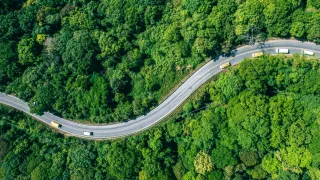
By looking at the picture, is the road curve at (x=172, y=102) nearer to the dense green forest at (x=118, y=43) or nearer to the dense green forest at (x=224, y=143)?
the dense green forest at (x=118, y=43)

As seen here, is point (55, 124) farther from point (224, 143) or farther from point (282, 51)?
point (282, 51)

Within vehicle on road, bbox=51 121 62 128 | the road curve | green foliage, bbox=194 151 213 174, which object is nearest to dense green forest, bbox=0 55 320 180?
green foliage, bbox=194 151 213 174

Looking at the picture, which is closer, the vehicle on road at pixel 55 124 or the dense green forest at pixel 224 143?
the dense green forest at pixel 224 143

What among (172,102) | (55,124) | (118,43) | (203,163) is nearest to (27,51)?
(55,124)

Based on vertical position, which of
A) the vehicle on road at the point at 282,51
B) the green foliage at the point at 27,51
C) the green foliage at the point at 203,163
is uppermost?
the green foliage at the point at 27,51

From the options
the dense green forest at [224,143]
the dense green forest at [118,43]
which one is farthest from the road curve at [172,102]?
the dense green forest at [224,143]

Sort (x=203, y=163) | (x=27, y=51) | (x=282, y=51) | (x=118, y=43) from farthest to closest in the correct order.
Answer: (x=27, y=51)
(x=118, y=43)
(x=203, y=163)
(x=282, y=51)
